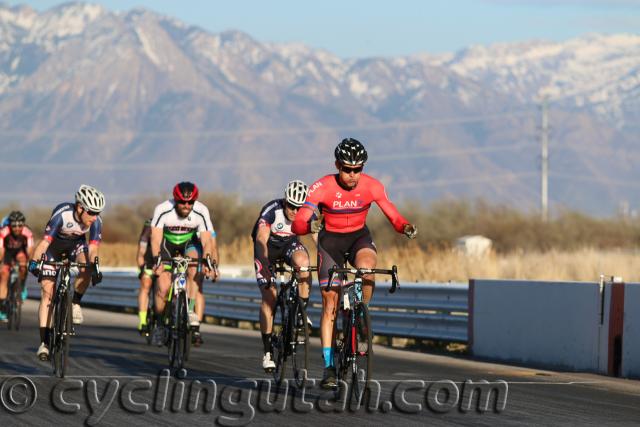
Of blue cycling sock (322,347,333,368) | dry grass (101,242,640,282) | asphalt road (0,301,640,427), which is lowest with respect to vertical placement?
asphalt road (0,301,640,427)

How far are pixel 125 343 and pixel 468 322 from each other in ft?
15.3

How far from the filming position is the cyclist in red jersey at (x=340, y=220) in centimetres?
1220

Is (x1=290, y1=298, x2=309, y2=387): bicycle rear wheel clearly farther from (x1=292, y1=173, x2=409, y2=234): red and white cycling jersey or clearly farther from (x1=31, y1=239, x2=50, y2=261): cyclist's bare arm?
(x1=31, y1=239, x2=50, y2=261): cyclist's bare arm

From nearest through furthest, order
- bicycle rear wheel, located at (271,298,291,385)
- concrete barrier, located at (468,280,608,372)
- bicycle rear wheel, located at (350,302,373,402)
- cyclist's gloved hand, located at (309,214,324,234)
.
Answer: bicycle rear wheel, located at (350,302,373,402) < cyclist's gloved hand, located at (309,214,324,234) < bicycle rear wheel, located at (271,298,291,385) < concrete barrier, located at (468,280,608,372)

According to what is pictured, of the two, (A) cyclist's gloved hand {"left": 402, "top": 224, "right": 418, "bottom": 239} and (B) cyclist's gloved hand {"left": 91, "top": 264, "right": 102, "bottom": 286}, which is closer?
(A) cyclist's gloved hand {"left": 402, "top": 224, "right": 418, "bottom": 239}

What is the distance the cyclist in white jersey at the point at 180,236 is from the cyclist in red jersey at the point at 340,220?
3.19 m

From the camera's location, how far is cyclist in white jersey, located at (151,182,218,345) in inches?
614

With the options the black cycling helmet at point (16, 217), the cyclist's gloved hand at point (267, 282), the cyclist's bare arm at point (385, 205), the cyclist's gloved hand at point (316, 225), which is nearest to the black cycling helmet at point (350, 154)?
the cyclist's bare arm at point (385, 205)

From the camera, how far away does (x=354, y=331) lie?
38.5 feet

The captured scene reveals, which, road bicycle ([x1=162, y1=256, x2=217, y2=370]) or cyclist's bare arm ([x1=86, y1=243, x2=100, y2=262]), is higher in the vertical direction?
cyclist's bare arm ([x1=86, y1=243, x2=100, y2=262])

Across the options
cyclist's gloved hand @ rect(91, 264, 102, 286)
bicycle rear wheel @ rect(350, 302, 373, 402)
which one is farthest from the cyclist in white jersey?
bicycle rear wheel @ rect(350, 302, 373, 402)

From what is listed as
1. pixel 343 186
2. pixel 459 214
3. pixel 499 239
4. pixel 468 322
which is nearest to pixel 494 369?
pixel 468 322

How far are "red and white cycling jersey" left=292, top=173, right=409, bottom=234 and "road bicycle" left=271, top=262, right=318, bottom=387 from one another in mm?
861

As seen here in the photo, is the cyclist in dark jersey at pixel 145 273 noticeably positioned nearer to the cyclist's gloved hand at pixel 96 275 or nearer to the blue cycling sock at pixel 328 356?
the cyclist's gloved hand at pixel 96 275
